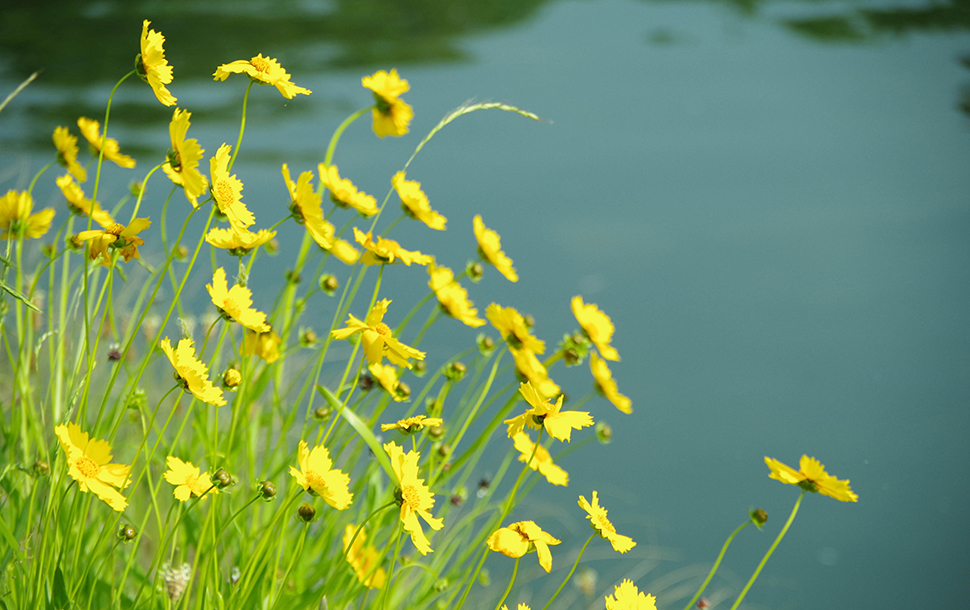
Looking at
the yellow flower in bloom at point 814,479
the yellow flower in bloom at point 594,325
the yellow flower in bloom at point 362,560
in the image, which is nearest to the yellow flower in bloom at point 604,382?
A: the yellow flower in bloom at point 594,325

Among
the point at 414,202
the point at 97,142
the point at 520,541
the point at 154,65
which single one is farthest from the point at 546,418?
the point at 97,142

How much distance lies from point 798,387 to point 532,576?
50 cm

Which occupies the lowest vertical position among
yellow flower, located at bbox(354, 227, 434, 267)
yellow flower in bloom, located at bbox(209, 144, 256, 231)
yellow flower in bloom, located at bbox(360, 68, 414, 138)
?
yellow flower, located at bbox(354, 227, 434, 267)

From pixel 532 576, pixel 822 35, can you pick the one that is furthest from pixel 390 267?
pixel 822 35

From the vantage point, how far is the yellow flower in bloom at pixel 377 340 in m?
0.47

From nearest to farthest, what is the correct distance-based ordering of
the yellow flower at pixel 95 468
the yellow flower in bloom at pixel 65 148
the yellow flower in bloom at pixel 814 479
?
1. the yellow flower at pixel 95 468
2. the yellow flower in bloom at pixel 814 479
3. the yellow flower in bloom at pixel 65 148

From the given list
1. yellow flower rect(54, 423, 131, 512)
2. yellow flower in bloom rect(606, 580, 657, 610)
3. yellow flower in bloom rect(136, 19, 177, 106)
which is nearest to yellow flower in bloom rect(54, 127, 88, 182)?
yellow flower in bloom rect(136, 19, 177, 106)

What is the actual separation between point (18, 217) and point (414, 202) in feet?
0.97

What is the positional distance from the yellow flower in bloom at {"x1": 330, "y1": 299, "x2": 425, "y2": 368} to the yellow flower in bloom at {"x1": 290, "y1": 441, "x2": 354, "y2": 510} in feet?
0.28

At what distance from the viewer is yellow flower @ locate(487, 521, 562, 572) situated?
43 centimetres

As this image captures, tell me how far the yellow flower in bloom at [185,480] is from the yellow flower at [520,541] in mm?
175

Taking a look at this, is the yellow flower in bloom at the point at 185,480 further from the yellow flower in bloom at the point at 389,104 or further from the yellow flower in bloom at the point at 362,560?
the yellow flower in bloom at the point at 389,104

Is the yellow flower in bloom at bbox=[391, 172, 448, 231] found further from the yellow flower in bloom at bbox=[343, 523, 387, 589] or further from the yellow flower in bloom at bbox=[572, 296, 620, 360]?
the yellow flower in bloom at bbox=[343, 523, 387, 589]

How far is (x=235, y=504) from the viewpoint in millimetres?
682
